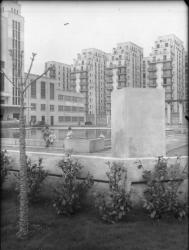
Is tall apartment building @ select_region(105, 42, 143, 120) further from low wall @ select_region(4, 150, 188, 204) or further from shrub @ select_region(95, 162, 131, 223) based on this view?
shrub @ select_region(95, 162, 131, 223)

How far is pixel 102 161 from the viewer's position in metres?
4.54

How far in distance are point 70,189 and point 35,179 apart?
2.57 ft

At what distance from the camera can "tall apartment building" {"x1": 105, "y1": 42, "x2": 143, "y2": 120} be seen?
9.91 m

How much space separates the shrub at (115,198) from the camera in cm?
400

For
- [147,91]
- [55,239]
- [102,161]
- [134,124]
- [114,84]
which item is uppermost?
[114,84]

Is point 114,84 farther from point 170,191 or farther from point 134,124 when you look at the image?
point 170,191

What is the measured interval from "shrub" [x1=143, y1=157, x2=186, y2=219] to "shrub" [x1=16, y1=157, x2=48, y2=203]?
1.85 m

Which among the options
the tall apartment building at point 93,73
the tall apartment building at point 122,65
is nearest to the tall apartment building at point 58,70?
the tall apartment building at point 93,73

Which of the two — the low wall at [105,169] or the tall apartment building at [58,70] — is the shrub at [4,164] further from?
the tall apartment building at [58,70]

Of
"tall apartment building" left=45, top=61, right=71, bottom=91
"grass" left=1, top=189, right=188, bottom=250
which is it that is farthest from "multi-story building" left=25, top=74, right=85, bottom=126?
"grass" left=1, top=189, right=188, bottom=250

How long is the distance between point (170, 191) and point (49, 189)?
2236 millimetres

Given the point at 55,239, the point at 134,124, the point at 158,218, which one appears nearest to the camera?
the point at 55,239

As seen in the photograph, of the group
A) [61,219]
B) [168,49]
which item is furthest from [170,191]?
[168,49]

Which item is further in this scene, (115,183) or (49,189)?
(49,189)
